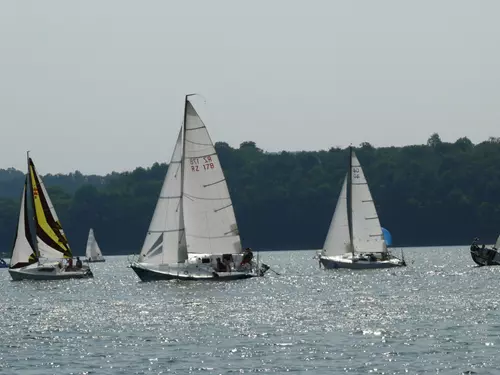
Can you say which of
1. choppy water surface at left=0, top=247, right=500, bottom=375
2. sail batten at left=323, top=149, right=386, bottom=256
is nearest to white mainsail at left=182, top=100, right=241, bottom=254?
choppy water surface at left=0, top=247, right=500, bottom=375

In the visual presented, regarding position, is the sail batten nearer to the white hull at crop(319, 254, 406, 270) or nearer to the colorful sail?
the white hull at crop(319, 254, 406, 270)

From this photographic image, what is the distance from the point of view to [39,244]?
3472 inches

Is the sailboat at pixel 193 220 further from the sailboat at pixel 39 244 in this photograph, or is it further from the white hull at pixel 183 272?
the sailboat at pixel 39 244

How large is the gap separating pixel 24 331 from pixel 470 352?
18.5m

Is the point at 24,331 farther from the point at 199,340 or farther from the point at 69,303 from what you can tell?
the point at 69,303

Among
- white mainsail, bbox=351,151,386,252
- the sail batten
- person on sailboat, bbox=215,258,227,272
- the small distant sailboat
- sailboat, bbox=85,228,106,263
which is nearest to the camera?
person on sailboat, bbox=215,258,227,272

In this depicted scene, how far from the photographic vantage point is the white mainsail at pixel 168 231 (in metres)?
79.4

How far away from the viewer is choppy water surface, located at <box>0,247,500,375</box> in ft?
132

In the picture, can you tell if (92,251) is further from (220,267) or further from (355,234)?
(220,267)

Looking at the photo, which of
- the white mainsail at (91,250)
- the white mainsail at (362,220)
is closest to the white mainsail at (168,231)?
the white mainsail at (362,220)

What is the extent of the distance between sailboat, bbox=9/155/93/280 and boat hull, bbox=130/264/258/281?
10.2 metres

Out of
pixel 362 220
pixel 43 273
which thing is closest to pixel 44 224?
pixel 43 273

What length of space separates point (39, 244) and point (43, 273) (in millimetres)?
1868

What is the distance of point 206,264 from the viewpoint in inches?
3108
